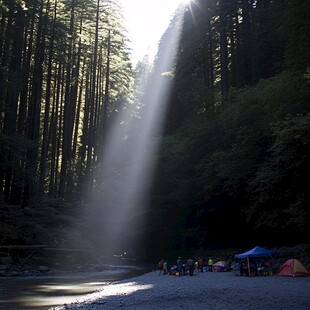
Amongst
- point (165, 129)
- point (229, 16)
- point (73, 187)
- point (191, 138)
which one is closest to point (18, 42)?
point (73, 187)

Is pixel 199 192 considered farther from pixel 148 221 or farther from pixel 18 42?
pixel 18 42

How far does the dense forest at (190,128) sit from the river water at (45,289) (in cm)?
430

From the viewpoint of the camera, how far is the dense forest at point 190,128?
19969 mm

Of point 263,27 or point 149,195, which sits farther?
point 149,195

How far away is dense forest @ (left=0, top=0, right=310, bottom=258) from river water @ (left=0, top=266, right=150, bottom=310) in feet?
14.1

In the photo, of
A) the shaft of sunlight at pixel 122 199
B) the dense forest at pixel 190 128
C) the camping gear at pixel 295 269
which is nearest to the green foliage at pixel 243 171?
the dense forest at pixel 190 128

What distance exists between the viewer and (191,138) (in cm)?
3159

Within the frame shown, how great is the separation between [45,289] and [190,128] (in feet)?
68.2

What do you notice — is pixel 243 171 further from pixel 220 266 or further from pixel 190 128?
pixel 190 128

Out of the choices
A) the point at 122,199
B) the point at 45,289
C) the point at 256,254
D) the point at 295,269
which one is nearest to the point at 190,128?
the point at 122,199

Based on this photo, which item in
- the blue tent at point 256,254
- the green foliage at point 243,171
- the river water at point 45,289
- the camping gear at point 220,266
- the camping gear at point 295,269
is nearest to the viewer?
the river water at point 45,289

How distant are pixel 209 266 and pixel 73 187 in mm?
14750

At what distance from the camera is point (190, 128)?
33.6 metres

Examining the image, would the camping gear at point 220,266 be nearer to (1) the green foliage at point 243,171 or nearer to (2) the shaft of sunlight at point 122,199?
(1) the green foliage at point 243,171
